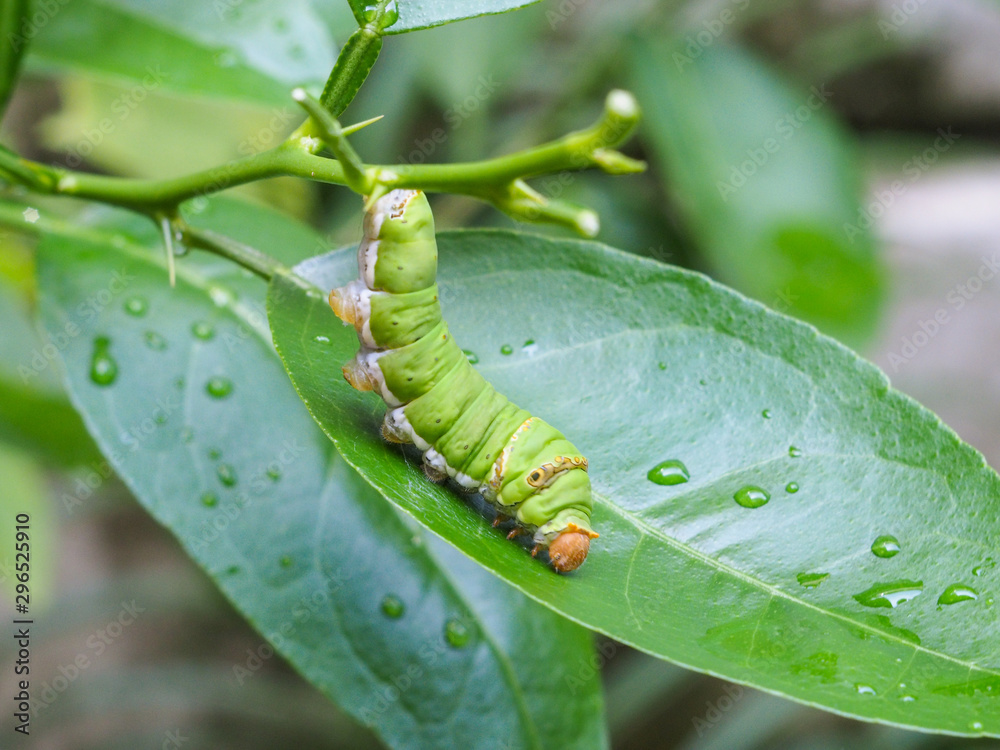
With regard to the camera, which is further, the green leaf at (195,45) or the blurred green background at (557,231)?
the blurred green background at (557,231)

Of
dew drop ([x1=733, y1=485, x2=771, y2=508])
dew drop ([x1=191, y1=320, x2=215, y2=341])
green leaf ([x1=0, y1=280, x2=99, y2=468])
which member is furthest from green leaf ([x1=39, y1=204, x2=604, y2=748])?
green leaf ([x1=0, y1=280, x2=99, y2=468])

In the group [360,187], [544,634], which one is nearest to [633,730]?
[544,634]

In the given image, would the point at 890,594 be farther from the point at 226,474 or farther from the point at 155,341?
the point at 155,341

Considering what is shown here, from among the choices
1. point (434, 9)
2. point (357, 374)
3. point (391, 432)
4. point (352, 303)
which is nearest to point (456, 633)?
point (391, 432)

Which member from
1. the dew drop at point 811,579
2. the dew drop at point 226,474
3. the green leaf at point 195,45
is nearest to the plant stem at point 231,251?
the dew drop at point 226,474

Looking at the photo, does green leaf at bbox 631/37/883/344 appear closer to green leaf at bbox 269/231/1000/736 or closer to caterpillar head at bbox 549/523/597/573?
green leaf at bbox 269/231/1000/736

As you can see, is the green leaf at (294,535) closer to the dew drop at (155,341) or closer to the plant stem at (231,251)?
→ the dew drop at (155,341)
